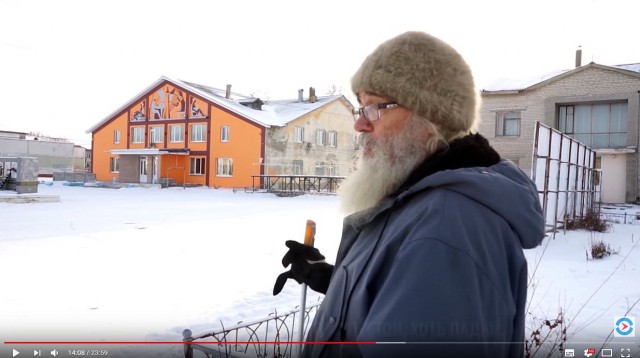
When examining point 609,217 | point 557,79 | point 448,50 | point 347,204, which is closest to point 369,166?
point 347,204

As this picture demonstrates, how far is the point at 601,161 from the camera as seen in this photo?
24188 mm

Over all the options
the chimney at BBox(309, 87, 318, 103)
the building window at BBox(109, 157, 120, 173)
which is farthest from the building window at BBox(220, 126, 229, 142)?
the building window at BBox(109, 157, 120, 173)

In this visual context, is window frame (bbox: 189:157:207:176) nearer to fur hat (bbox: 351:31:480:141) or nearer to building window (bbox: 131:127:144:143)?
building window (bbox: 131:127:144:143)

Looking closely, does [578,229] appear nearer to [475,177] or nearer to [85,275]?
[85,275]

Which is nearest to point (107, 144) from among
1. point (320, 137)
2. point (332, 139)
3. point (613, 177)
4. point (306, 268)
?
point (320, 137)

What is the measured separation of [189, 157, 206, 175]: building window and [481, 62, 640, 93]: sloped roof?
2019 cm

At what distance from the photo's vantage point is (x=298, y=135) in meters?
35.0

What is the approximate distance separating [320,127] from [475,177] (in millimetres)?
35840

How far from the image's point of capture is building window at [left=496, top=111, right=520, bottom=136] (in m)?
25.1

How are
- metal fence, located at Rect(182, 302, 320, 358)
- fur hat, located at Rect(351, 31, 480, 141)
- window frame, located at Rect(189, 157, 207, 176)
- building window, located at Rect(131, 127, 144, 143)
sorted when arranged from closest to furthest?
fur hat, located at Rect(351, 31, 480, 141)
metal fence, located at Rect(182, 302, 320, 358)
window frame, located at Rect(189, 157, 207, 176)
building window, located at Rect(131, 127, 144, 143)

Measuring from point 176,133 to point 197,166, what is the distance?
344 centimetres

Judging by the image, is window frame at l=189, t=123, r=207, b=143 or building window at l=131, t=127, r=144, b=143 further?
building window at l=131, t=127, r=144, b=143

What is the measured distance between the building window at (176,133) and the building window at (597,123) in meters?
25.8

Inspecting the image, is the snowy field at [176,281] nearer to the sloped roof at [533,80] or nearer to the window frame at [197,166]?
the sloped roof at [533,80]
